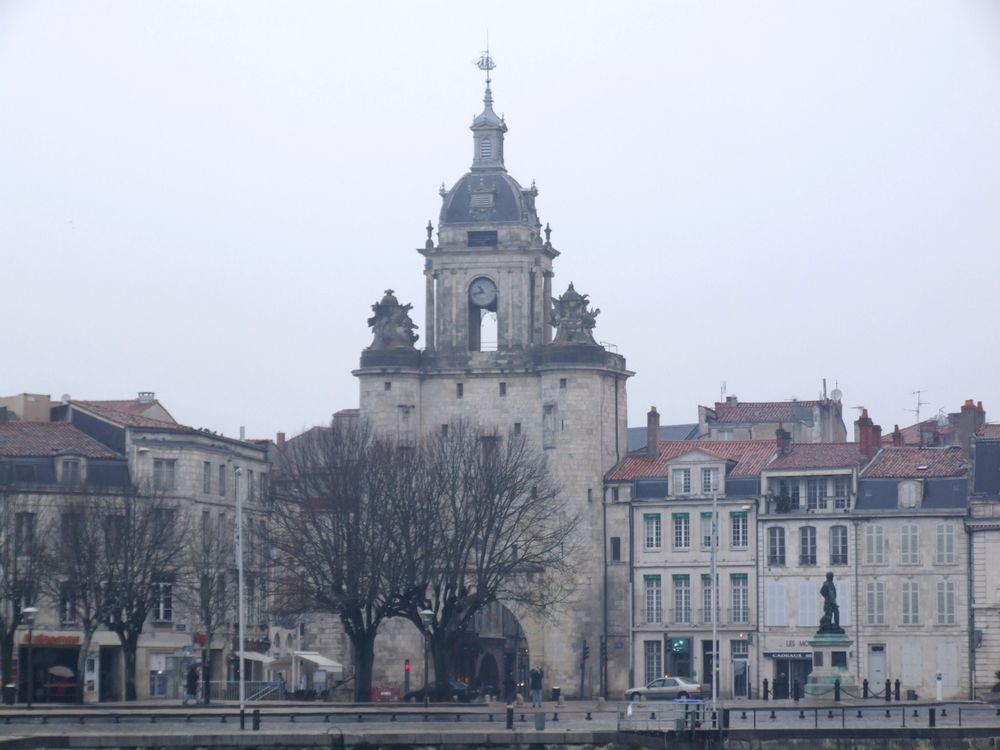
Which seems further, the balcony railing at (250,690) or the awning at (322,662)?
the awning at (322,662)

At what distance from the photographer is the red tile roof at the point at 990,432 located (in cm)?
11094

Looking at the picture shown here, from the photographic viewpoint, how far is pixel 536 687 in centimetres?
10681

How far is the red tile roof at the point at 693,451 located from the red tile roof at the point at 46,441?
2381cm

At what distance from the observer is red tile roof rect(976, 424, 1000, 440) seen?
364 ft

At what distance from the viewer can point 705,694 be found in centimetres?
10806

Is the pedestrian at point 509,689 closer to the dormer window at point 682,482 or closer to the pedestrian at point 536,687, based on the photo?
the pedestrian at point 536,687

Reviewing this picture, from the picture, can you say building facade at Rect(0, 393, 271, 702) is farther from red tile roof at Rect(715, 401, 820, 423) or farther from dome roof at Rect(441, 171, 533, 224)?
red tile roof at Rect(715, 401, 820, 423)

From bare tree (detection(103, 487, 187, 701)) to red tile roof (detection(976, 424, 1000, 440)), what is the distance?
33134 millimetres

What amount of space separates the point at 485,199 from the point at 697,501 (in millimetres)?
17191

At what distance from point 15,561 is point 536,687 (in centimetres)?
2115

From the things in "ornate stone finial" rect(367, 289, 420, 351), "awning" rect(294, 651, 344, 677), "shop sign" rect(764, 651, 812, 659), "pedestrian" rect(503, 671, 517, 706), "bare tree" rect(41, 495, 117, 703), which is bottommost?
"pedestrian" rect(503, 671, 517, 706)

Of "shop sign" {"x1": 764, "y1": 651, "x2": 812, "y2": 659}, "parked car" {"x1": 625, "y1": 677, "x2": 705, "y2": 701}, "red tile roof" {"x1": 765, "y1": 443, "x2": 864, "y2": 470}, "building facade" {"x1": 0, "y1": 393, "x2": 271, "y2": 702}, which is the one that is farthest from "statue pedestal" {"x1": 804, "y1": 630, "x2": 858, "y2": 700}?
"building facade" {"x1": 0, "y1": 393, "x2": 271, "y2": 702}

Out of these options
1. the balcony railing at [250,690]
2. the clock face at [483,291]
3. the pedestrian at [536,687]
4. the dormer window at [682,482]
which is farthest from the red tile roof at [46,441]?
the dormer window at [682,482]

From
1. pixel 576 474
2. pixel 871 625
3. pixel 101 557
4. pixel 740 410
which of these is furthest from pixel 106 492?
pixel 740 410
